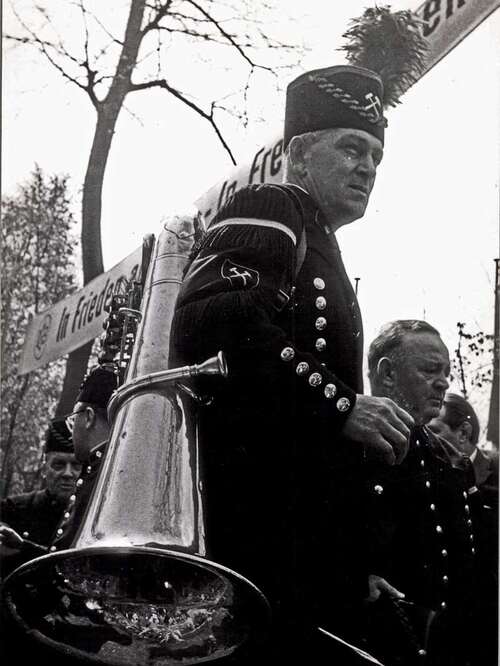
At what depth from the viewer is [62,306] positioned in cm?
265

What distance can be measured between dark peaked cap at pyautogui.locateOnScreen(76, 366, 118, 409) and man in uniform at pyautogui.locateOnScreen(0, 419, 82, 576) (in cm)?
13

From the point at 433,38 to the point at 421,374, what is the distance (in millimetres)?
854

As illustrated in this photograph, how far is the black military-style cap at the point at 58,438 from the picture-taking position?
92.8 inches

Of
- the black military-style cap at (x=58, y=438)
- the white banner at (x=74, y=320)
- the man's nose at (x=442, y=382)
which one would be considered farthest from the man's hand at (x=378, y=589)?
the white banner at (x=74, y=320)

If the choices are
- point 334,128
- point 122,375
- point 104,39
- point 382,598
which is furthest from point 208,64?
point 382,598

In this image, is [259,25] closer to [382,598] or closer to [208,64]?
[208,64]

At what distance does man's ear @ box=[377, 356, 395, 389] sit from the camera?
2.03m

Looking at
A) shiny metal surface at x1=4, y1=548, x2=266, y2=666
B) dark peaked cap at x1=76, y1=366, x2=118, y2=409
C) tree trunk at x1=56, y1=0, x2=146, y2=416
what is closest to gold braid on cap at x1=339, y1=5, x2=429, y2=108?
tree trunk at x1=56, y1=0, x2=146, y2=416

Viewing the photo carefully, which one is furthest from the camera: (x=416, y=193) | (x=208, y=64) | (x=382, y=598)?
(x=208, y=64)

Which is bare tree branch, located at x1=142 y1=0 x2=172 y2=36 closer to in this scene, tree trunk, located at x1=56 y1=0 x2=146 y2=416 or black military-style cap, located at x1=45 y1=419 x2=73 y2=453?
tree trunk, located at x1=56 y1=0 x2=146 y2=416

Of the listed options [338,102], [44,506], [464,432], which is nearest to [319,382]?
[464,432]

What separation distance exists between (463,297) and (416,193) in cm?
29

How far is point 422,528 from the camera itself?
6.51ft

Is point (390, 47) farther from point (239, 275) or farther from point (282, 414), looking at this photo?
point (282, 414)
